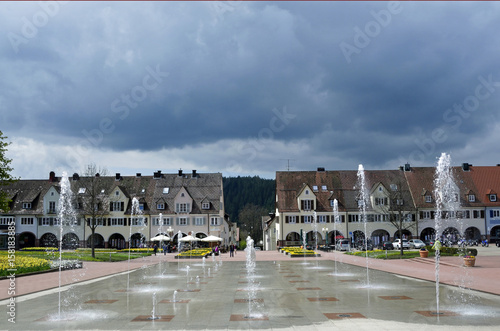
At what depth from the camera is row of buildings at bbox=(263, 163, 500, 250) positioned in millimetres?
82062

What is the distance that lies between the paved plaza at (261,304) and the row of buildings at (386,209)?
55453 mm

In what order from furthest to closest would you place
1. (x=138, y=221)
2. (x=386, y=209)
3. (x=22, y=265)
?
1. (x=138, y=221)
2. (x=386, y=209)
3. (x=22, y=265)

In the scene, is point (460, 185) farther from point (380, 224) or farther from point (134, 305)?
point (134, 305)

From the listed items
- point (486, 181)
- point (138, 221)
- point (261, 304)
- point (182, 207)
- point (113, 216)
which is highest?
point (486, 181)

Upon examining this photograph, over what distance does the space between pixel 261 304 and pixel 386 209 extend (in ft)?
223

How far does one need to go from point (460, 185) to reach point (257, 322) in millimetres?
80004

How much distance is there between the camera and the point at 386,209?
81.8 meters

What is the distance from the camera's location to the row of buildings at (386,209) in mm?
82062

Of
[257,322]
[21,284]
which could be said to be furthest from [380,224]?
[257,322]

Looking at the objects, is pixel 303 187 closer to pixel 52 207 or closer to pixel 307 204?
pixel 307 204

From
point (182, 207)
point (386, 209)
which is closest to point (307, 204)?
point (386, 209)

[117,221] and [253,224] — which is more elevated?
[117,221]

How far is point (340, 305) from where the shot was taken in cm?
1714

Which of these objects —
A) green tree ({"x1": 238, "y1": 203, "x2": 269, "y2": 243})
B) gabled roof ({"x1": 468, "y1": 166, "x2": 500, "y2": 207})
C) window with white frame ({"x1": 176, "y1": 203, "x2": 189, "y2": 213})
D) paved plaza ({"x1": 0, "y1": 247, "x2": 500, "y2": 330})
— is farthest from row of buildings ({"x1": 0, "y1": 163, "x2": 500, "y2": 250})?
paved plaza ({"x1": 0, "y1": 247, "x2": 500, "y2": 330})
